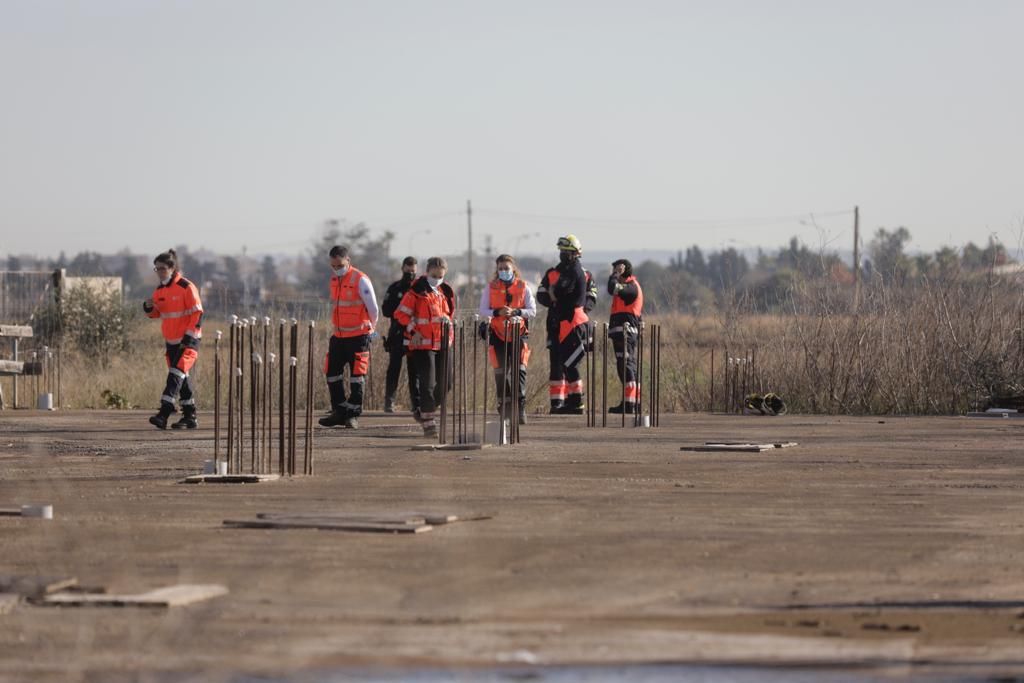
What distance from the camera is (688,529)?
11484 mm

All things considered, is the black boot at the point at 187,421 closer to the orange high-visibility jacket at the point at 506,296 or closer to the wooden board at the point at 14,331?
the orange high-visibility jacket at the point at 506,296

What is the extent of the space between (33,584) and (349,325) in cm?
1274

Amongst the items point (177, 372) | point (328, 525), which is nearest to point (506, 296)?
point (177, 372)

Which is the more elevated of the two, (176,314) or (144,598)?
(176,314)

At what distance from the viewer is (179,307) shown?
2156cm

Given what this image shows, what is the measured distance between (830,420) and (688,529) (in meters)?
13.7

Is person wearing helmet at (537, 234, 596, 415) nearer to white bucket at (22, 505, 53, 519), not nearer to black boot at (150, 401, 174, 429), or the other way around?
black boot at (150, 401, 174, 429)

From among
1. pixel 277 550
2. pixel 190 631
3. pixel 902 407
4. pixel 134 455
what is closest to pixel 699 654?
pixel 190 631

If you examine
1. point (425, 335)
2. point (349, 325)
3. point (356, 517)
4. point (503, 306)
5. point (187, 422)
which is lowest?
point (356, 517)

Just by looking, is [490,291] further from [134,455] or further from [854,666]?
[854,666]

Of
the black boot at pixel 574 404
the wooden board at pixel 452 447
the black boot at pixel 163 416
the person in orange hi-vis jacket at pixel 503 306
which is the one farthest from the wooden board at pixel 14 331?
the wooden board at pixel 452 447

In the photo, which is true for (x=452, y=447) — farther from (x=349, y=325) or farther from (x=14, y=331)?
(x=14, y=331)

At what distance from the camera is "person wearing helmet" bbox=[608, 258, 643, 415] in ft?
81.2

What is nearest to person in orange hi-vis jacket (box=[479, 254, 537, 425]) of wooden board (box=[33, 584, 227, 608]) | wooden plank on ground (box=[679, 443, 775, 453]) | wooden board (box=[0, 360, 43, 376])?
wooden plank on ground (box=[679, 443, 775, 453])
